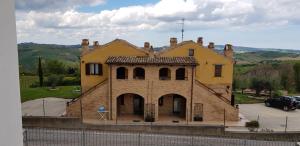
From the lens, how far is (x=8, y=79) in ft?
3.65

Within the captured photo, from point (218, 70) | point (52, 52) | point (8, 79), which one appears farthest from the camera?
point (52, 52)

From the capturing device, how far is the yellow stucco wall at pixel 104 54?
55.6 feet

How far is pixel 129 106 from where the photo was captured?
16719mm

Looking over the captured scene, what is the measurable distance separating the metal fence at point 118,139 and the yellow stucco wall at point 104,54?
5.72 meters

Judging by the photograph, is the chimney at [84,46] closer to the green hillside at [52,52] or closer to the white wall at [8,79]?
the white wall at [8,79]

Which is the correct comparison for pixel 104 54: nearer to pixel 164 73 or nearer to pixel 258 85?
pixel 164 73

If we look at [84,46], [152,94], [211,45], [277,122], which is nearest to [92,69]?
[84,46]

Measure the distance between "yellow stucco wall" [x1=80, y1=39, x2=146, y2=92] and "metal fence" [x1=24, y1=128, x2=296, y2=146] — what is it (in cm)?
572

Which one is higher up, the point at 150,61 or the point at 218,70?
the point at 150,61

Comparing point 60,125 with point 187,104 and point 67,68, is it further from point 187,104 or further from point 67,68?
point 67,68

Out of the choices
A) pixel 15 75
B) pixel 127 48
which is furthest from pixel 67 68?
pixel 15 75

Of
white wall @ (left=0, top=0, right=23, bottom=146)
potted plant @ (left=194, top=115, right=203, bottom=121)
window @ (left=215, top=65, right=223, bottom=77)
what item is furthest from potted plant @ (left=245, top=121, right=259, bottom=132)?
white wall @ (left=0, top=0, right=23, bottom=146)

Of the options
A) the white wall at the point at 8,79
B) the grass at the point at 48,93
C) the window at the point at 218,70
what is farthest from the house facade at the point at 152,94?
the white wall at the point at 8,79

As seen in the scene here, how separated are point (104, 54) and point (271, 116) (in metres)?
9.51
